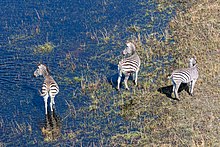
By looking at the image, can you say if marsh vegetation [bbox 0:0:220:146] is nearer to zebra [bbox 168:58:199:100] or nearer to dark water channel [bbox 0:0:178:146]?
dark water channel [bbox 0:0:178:146]

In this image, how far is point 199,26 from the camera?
26.8m

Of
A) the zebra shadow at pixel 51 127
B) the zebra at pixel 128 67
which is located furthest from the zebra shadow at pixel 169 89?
the zebra shadow at pixel 51 127

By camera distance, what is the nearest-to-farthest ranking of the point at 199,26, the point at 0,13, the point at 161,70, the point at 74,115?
the point at 74,115 < the point at 161,70 < the point at 199,26 < the point at 0,13

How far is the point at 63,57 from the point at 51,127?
5933mm

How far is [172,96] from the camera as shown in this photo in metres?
20.5

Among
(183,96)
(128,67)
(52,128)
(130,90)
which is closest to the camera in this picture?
(52,128)

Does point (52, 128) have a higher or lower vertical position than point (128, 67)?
lower

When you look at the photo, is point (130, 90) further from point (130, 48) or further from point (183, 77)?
point (183, 77)

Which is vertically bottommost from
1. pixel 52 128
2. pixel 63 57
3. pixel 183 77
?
pixel 52 128

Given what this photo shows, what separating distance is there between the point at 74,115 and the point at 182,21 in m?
10.3

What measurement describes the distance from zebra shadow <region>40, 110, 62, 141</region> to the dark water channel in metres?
0.04

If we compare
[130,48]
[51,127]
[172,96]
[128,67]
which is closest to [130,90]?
[128,67]

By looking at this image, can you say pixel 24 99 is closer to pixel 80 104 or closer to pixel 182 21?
pixel 80 104

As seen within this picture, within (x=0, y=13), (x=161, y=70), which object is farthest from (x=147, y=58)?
(x=0, y=13)
